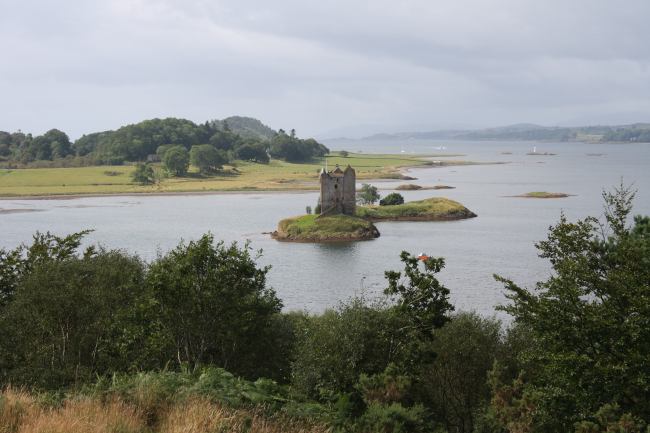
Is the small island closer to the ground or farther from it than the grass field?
closer to the ground

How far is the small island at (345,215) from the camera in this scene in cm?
9994

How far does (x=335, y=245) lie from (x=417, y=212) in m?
28.4

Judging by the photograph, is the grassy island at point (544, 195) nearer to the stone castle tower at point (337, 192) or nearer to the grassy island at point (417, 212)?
the grassy island at point (417, 212)

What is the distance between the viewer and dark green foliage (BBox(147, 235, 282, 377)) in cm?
2364

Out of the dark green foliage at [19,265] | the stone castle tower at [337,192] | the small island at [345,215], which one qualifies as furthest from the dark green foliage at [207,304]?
the stone castle tower at [337,192]

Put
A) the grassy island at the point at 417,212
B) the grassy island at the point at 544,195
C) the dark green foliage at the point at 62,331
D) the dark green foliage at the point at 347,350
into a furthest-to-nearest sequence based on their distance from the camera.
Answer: the grassy island at the point at 544,195 → the grassy island at the point at 417,212 → the dark green foliage at the point at 62,331 → the dark green foliage at the point at 347,350

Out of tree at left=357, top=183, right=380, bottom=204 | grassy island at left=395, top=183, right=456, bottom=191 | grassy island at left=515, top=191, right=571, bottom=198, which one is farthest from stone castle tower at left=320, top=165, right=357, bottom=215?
grassy island at left=395, top=183, right=456, bottom=191

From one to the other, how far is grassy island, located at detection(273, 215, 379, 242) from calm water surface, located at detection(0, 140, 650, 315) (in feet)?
9.95

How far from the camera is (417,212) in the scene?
4678 inches

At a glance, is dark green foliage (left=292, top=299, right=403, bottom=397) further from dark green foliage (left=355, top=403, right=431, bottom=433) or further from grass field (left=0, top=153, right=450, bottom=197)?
grass field (left=0, top=153, right=450, bottom=197)

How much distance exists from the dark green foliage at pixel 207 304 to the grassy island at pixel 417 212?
89065mm

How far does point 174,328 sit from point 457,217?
97.2 metres

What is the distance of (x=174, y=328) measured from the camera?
24.2 m

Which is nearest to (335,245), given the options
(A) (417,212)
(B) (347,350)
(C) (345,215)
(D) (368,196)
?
(C) (345,215)
